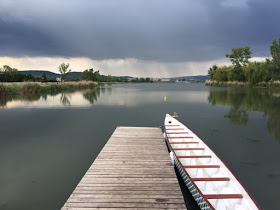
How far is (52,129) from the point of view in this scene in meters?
16.4

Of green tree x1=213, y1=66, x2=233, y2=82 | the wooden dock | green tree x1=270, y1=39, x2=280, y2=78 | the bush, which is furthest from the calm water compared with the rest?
green tree x1=213, y1=66, x2=233, y2=82

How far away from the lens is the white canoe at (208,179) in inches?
196

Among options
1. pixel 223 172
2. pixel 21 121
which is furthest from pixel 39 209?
pixel 21 121

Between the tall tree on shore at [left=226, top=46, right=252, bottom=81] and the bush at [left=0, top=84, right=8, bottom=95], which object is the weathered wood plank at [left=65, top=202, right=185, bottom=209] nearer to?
the bush at [left=0, top=84, right=8, bottom=95]

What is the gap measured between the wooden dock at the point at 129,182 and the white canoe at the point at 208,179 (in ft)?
2.06

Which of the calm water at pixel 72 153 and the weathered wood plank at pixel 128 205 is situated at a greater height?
the weathered wood plank at pixel 128 205

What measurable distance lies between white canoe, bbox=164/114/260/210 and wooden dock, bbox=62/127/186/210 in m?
0.63

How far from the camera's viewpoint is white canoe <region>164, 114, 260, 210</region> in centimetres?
498

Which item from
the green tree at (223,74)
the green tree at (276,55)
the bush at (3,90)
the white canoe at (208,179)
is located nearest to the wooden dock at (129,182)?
the white canoe at (208,179)

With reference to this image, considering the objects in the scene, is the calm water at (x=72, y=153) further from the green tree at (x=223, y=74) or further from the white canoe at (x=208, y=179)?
the green tree at (x=223, y=74)

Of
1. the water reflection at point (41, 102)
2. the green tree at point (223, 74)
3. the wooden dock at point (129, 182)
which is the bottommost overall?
the wooden dock at point (129, 182)

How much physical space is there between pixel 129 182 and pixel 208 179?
2.62m

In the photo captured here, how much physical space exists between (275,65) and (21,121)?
292ft

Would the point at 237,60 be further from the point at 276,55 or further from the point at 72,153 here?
the point at 72,153
